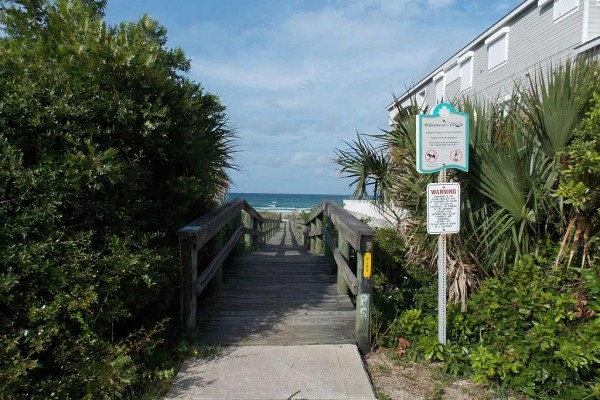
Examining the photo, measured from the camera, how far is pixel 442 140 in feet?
11.8

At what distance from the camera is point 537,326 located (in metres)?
3.02

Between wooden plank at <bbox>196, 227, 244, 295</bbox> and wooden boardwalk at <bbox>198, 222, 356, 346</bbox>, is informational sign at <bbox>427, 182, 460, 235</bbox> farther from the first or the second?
wooden plank at <bbox>196, 227, 244, 295</bbox>

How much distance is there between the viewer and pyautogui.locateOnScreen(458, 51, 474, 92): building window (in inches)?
739

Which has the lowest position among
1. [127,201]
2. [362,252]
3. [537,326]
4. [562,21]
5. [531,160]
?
[537,326]

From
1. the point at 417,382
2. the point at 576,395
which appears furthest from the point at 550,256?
the point at 417,382

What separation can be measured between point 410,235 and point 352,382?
6.34 ft

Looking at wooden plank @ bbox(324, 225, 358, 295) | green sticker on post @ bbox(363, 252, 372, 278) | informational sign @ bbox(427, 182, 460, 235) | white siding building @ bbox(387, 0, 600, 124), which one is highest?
white siding building @ bbox(387, 0, 600, 124)

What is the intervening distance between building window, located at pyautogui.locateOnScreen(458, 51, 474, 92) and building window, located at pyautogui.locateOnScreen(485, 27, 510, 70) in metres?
1.40

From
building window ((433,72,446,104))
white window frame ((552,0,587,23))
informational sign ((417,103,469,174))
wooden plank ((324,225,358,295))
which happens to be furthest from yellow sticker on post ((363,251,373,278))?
building window ((433,72,446,104))

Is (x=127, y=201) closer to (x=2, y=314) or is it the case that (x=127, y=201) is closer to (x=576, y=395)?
(x=2, y=314)

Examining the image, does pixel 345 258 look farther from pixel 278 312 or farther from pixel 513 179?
pixel 513 179

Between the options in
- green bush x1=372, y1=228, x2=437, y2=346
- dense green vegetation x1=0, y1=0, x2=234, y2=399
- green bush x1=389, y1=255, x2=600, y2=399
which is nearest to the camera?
dense green vegetation x1=0, y1=0, x2=234, y2=399

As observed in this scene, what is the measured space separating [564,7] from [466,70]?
631 cm

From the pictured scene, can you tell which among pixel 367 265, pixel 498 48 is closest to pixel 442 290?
pixel 367 265
